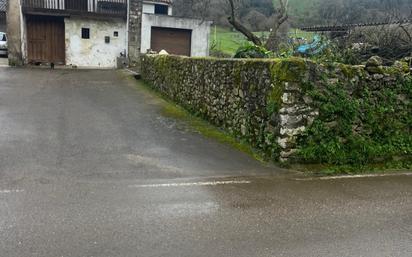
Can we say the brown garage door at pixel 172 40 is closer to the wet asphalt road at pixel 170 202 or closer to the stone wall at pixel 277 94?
the stone wall at pixel 277 94

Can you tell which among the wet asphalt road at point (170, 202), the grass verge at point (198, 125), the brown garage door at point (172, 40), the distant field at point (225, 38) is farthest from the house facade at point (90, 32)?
the wet asphalt road at point (170, 202)

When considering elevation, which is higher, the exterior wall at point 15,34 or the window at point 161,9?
the window at point 161,9

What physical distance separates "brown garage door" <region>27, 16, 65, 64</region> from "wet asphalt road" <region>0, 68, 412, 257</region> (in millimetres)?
16791

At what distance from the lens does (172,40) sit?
25.8 m

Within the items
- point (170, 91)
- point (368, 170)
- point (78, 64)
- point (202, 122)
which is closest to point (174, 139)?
point (202, 122)

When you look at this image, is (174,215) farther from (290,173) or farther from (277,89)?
(277,89)

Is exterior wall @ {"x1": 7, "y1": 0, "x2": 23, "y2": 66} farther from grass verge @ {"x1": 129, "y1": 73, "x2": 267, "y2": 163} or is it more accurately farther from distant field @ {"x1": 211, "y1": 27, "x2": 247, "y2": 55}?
distant field @ {"x1": 211, "y1": 27, "x2": 247, "y2": 55}

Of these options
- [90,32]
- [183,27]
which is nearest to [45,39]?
[90,32]

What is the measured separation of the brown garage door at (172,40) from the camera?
25.2 metres

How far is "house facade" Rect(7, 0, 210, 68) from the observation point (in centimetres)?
2338

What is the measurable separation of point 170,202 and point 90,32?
854 inches

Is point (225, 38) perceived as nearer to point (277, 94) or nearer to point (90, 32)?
point (90, 32)

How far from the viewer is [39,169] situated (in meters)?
6.05

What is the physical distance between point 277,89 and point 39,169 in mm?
3998
